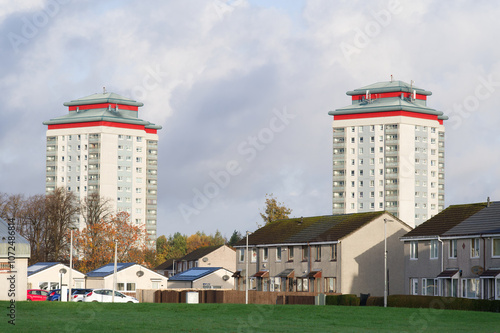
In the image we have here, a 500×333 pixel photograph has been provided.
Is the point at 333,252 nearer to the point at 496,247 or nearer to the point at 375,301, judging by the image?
the point at 375,301

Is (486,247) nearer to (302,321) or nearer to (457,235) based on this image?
(457,235)

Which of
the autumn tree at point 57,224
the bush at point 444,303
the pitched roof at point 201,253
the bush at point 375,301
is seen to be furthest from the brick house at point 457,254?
the autumn tree at point 57,224

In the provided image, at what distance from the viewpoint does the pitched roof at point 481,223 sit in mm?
72188

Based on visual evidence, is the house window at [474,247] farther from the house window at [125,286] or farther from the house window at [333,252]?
the house window at [125,286]

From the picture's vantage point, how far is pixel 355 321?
4722 centimetres

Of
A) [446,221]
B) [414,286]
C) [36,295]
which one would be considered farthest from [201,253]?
[446,221]

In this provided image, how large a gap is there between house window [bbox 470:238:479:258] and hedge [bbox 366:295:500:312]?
8.13 m

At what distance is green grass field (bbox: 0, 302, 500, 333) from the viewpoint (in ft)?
128

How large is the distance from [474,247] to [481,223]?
8.63 feet

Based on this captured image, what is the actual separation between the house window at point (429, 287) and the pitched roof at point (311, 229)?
10.8 metres

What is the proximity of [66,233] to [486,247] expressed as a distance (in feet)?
268

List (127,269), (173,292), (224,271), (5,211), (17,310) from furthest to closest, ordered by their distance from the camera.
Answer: (5,211)
(224,271)
(127,269)
(173,292)
(17,310)

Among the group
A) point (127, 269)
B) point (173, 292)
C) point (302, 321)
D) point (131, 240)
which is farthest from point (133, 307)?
point (131, 240)

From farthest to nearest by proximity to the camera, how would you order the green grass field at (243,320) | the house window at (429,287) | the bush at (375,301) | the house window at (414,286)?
the house window at (414,286) → the house window at (429,287) → the bush at (375,301) → the green grass field at (243,320)
